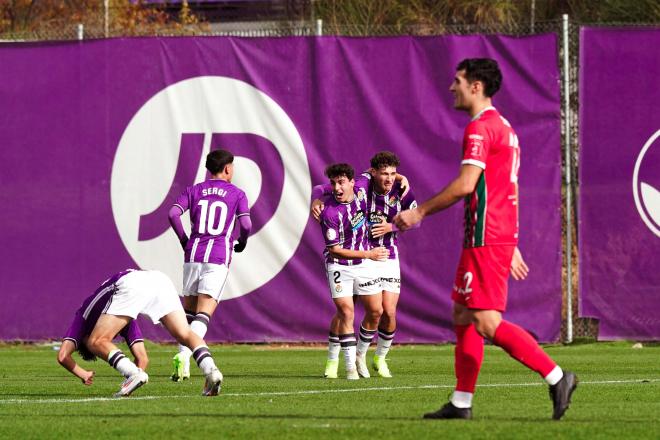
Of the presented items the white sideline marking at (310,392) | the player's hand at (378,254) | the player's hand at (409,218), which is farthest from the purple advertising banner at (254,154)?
the player's hand at (409,218)

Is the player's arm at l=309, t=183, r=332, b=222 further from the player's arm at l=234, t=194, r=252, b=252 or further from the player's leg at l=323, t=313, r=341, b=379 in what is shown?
the player's leg at l=323, t=313, r=341, b=379

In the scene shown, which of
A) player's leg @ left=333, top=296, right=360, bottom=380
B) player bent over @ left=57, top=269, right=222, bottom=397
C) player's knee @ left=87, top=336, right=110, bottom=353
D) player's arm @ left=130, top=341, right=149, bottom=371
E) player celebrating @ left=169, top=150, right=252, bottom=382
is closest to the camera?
player bent over @ left=57, top=269, right=222, bottom=397

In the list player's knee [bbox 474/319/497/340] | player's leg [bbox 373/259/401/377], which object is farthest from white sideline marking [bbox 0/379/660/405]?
player's knee [bbox 474/319/497/340]

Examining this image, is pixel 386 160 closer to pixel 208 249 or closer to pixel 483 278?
pixel 208 249

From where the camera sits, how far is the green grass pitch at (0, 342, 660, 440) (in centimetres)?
787

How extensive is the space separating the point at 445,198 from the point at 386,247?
5335mm

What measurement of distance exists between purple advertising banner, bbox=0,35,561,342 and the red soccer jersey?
9010 millimetres

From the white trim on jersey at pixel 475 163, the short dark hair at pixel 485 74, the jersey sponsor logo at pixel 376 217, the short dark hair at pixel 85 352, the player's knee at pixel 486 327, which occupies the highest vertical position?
the short dark hair at pixel 485 74

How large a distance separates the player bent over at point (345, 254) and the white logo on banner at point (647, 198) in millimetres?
5000

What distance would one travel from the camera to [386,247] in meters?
13.3

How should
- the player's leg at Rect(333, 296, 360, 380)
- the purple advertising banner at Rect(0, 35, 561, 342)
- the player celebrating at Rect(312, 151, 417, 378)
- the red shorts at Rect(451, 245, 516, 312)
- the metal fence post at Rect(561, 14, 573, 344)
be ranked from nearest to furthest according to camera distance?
1. the red shorts at Rect(451, 245, 516, 312)
2. the player's leg at Rect(333, 296, 360, 380)
3. the player celebrating at Rect(312, 151, 417, 378)
4. the metal fence post at Rect(561, 14, 573, 344)
5. the purple advertising banner at Rect(0, 35, 561, 342)

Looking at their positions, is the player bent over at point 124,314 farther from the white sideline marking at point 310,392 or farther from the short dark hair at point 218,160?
the short dark hair at point 218,160

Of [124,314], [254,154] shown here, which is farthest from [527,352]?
[254,154]

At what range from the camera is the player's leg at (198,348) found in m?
10.3
